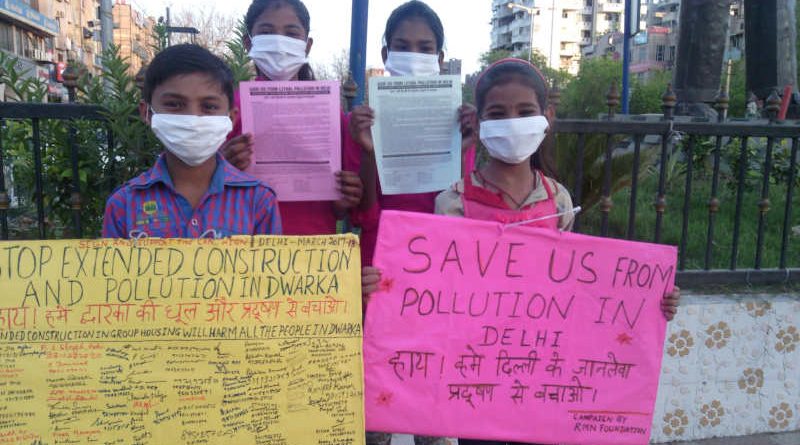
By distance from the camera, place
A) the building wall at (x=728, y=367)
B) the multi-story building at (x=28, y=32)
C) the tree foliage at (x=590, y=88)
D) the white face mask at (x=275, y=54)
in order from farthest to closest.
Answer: the multi-story building at (x=28, y=32) < the tree foliage at (x=590, y=88) < the building wall at (x=728, y=367) < the white face mask at (x=275, y=54)

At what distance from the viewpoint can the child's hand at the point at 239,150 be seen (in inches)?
82.3

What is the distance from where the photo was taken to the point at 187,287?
5.77 ft

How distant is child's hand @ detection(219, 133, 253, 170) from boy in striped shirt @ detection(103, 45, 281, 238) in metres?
0.09

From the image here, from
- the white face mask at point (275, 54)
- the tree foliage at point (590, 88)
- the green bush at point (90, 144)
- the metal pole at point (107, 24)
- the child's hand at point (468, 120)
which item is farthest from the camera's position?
the tree foliage at point (590, 88)

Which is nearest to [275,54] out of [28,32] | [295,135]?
[295,135]

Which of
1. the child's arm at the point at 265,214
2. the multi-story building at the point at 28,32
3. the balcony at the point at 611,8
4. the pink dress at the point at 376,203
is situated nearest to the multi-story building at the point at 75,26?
the multi-story building at the point at 28,32

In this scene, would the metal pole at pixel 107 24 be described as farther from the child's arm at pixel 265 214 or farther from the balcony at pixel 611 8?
the balcony at pixel 611 8

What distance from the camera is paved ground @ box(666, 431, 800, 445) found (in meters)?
3.38

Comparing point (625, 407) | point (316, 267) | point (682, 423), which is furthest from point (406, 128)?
point (682, 423)

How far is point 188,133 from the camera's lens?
1895mm

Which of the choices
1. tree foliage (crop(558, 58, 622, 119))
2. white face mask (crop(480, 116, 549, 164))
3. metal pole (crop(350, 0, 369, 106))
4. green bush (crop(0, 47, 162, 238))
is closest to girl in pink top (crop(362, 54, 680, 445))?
white face mask (crop(480, 116, 549, 164))

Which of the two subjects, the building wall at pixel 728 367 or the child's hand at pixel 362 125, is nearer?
the child's hand at pixel 362 125

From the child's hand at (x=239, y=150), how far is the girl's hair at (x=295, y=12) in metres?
0.47

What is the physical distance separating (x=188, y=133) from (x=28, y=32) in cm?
5196
